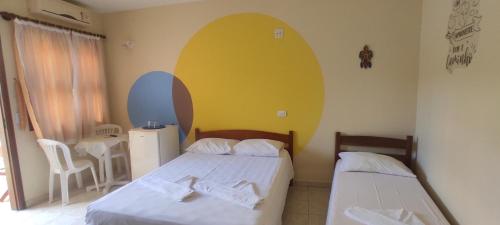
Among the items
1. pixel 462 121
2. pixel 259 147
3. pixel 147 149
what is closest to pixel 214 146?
pixel 259 147

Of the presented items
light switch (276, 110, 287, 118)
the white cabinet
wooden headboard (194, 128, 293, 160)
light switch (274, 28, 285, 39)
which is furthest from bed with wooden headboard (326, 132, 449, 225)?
the white cabinet

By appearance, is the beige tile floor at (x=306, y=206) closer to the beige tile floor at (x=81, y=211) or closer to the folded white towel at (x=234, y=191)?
the beige tile floor at (x=81, y=211)

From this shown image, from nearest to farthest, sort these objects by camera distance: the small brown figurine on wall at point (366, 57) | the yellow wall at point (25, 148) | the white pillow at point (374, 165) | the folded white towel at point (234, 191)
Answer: the folded white towel at point (234, 191) → the white pillow at point (374, 165) → the yellow wall at point (25, 148) → the small brown figurine on wall at point (366, 57)

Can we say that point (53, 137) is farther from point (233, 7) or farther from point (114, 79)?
point (233, 7)

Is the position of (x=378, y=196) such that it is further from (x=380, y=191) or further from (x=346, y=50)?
(x=346, y=50)

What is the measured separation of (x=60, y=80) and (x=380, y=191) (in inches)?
151

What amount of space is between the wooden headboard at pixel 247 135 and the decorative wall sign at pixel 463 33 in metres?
1.85

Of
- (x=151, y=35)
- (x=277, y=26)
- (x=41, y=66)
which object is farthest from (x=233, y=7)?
(x=41, y=66)

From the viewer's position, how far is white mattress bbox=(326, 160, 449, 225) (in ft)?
6.12

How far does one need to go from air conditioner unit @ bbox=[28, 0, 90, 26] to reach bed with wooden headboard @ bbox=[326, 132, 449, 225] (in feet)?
12.3

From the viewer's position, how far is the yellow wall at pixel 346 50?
292cm

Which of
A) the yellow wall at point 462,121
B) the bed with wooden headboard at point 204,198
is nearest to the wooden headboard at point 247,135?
the bed with wooden headboard at point 204,198

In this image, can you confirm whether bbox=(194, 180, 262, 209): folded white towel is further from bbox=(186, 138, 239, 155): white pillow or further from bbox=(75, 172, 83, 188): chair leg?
bbox=(75, 172, 83, 188): chair leg

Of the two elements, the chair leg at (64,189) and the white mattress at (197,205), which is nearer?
the white mattress at (197,205)
